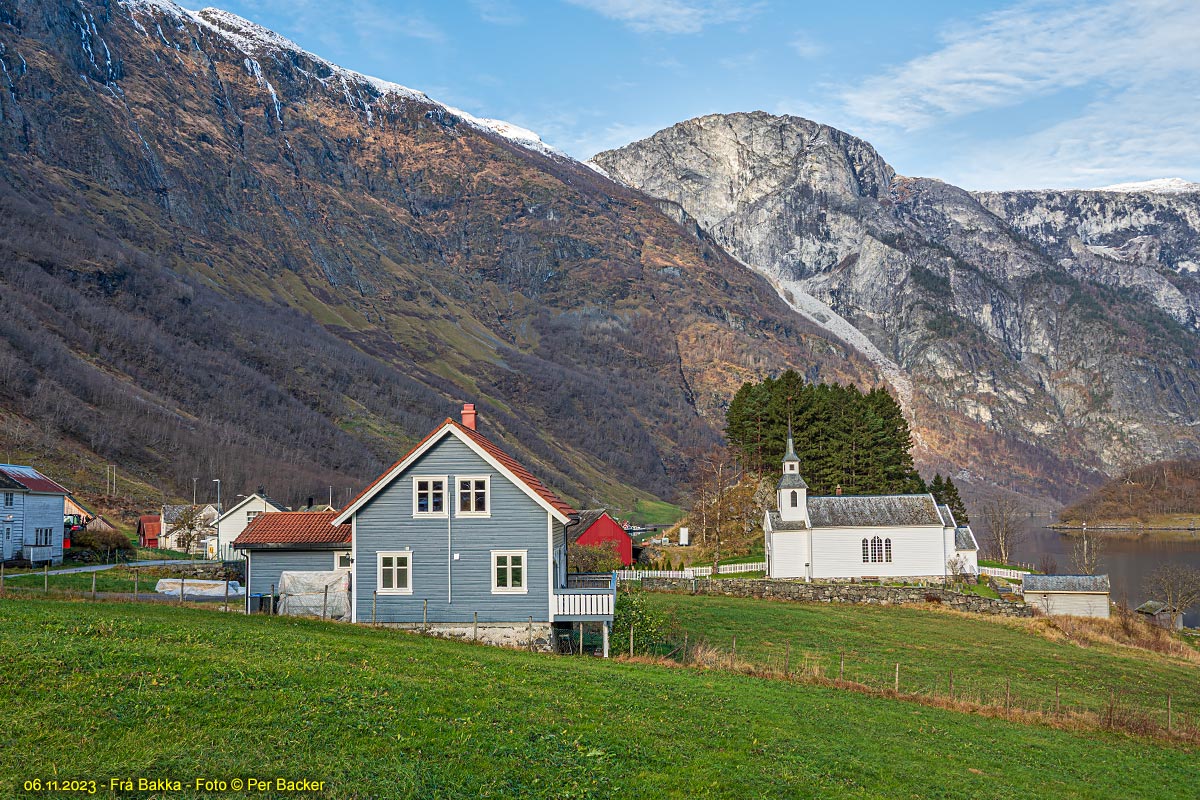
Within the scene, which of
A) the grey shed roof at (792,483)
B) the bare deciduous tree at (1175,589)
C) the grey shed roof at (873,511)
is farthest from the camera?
the bare deciduous tree at (1175,589)

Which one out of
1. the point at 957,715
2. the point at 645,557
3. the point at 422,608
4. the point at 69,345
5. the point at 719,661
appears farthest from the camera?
the point at 69,345

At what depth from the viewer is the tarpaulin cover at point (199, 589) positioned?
42.1 m

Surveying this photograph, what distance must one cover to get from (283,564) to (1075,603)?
5244 centimetres

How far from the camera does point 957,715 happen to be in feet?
87.5

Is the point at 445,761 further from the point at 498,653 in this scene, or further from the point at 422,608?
the point at 422,608

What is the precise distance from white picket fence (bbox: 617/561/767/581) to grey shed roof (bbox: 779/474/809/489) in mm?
7131

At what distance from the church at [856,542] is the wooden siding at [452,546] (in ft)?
127

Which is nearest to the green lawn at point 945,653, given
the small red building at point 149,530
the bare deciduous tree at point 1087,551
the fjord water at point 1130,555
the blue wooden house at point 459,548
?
the blue wooden house at point 459,548

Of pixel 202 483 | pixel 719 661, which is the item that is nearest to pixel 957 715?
pixel 719 661

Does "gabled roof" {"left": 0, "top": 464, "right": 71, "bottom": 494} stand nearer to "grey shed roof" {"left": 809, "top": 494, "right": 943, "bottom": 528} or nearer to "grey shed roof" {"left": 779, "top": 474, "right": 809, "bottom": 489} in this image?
"grey shed roof" {"left": 779, "top": 474, "right": 809, "bottom": 489}

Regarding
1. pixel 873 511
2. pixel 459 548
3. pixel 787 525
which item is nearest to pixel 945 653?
pixel 459 548

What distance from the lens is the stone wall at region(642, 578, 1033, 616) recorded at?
193 ft

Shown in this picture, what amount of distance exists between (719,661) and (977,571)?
164ft

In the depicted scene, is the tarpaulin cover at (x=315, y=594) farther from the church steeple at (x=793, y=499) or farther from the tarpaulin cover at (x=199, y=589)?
the church steeple at (x=793, y=499)
